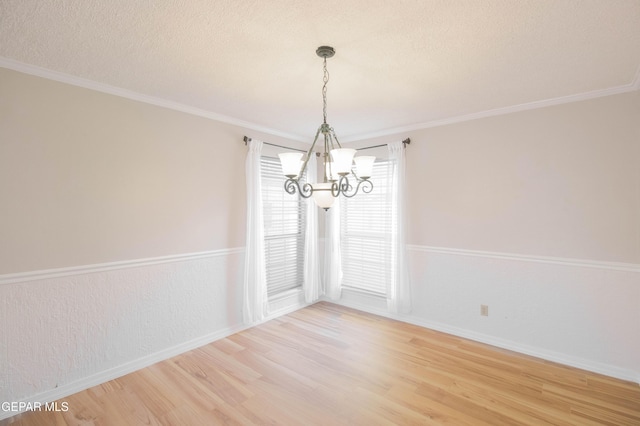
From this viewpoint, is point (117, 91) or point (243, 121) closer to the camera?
point (117, 91)

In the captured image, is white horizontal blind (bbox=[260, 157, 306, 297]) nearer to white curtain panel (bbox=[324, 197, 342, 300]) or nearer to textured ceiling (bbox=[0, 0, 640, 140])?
white curtain panel (bbox=[324, 197, 342, 300])

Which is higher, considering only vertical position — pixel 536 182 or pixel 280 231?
pixel 536 182

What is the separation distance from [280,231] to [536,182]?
120 inches

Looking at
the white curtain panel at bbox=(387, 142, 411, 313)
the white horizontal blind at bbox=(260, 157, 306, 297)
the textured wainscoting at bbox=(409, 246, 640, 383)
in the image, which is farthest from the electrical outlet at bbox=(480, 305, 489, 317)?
the white horizontal blind at bbox=(260, 157, 306, 297)

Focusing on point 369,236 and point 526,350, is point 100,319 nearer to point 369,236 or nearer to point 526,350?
point 369,236

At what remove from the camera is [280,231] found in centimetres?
422

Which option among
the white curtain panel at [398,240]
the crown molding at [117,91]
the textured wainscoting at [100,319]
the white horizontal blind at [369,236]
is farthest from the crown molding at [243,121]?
the textured wainscoting at [100,319]

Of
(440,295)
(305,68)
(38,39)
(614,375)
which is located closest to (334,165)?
(305,68)

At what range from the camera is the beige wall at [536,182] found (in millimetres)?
2609

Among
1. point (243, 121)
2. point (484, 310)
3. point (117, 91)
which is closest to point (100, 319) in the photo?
point (117, 91)

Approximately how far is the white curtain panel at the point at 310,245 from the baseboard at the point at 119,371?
1.29 m

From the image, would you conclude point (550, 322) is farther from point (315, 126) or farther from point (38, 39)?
point (38, 39)

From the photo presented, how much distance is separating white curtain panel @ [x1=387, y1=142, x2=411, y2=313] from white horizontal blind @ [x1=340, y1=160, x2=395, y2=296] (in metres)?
0.07

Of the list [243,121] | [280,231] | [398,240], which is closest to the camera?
[243,121]
